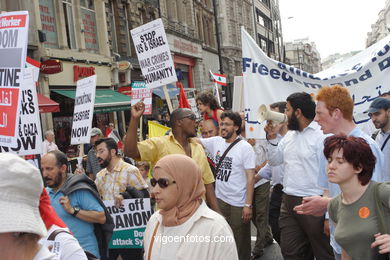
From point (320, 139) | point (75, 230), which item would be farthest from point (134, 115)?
point (320, 139)

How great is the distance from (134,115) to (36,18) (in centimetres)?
1372

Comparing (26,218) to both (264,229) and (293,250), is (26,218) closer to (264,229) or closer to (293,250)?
(293,250)

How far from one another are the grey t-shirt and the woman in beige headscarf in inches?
28.4

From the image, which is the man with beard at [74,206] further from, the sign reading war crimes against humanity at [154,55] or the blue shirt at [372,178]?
the sign reading war crimes against humanity at [154,55]

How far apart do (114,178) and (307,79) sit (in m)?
2.48

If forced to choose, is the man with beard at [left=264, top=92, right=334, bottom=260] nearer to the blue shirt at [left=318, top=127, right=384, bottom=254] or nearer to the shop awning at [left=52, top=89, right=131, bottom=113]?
the blue shirt at [left=318, top=127, right=384, bottom=254]

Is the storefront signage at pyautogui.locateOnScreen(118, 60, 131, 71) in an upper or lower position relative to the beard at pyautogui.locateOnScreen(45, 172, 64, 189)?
upper

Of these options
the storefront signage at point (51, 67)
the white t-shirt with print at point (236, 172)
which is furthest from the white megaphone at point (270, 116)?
the storefront signage at point (51, 67)

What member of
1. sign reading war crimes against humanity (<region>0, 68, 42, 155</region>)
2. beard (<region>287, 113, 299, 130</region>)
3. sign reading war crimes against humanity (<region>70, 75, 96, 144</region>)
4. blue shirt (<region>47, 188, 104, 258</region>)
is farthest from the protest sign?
blue shirt (<region>47, 188, 104, 258</region>)

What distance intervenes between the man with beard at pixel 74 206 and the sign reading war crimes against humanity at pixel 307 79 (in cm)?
222

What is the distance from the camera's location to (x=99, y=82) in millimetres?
19219

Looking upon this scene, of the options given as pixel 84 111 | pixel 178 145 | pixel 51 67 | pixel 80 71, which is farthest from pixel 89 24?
pixel 178 145

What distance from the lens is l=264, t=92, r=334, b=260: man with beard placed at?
3.87 meters

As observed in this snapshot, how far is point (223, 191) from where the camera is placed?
4.88m
